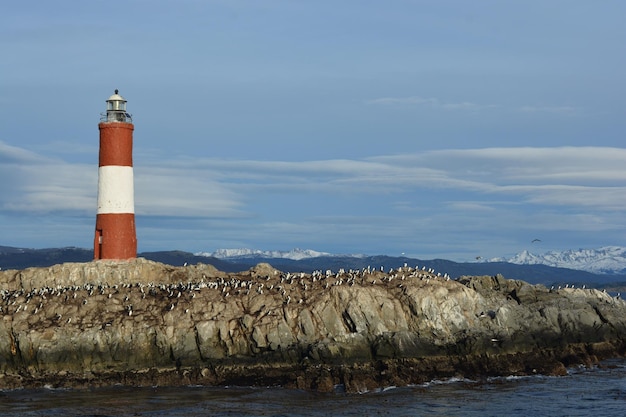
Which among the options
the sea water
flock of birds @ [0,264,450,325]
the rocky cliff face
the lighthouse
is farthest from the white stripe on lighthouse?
the sea water

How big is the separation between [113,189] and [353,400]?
2431 cm

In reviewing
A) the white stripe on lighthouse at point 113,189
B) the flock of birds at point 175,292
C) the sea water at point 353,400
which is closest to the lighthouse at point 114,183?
the white stripe on lighthouse at point 113,189

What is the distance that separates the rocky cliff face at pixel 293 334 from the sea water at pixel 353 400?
1.29 m

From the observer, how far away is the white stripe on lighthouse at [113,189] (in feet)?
182

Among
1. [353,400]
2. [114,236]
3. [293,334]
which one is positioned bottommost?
[353,400]

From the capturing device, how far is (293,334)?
43.7m

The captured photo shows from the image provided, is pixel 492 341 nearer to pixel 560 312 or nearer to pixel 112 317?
pixel 560 312

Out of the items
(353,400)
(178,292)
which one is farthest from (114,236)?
(353,400)

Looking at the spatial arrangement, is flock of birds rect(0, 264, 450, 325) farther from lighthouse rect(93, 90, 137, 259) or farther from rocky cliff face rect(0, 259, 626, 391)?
lighthouse rect(93, 90, 137, 259)

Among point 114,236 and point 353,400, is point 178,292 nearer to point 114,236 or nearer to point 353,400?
point 114,236

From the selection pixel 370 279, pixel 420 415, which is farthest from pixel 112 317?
pixel 420 415

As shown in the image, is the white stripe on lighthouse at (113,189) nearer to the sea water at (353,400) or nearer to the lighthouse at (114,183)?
the lighthouse at (114,183)

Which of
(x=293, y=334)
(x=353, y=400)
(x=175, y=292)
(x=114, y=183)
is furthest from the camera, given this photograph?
(x=114, y=183)

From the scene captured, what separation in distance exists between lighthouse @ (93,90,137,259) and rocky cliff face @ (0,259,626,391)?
655 cm
